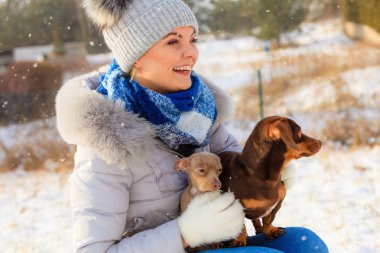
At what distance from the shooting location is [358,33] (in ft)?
63.3

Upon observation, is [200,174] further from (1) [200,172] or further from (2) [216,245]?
(2) [216,245]

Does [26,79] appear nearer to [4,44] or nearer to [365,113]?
[4,44]

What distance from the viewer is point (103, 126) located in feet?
6.42

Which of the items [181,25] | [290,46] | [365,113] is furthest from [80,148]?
[290,46]

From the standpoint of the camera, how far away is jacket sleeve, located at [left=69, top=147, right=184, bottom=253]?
1831 millimetres

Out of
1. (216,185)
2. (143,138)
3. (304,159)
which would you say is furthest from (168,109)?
(304,159)

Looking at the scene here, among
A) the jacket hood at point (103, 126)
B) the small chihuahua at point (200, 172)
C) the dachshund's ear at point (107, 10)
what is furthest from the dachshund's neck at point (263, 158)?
the dachshund's ear at point (107, 10)

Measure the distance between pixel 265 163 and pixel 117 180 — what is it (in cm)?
58

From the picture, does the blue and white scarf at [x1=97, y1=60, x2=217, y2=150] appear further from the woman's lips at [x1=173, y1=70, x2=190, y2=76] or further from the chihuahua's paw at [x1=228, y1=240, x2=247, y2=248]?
the chihuahua's paw at [x1=228, y1=240, x2=247, y2=248]

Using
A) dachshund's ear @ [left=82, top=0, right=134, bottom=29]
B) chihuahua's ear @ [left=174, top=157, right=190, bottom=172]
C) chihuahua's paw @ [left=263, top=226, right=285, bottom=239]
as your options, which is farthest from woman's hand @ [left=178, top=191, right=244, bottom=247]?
dachshund's ear @ [left=82, top=0, right=134, bottom=29]

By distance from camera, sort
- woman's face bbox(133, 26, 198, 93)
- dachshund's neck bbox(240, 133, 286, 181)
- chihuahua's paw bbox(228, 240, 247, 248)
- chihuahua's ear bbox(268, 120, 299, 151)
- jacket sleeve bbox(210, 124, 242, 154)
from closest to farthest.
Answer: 1. chihuahua's ear bbox(268, 120, 299, 151)
2. dachshund's neck bbox(240, 133, 286, 181)
3. chihuahua's paw bbox(228, 240, 247, 248)
4. woman's face bbox(133, 26, 198, 93)
5. jacket sleeve bbox(210, 124, 242, 154)

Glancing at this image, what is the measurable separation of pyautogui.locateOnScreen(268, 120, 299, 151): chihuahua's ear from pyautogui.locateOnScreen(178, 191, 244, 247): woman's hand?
12.9 inches

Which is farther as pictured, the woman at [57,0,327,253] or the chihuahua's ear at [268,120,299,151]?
the woman at [57,0,327,253]

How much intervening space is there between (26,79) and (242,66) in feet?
19.9
